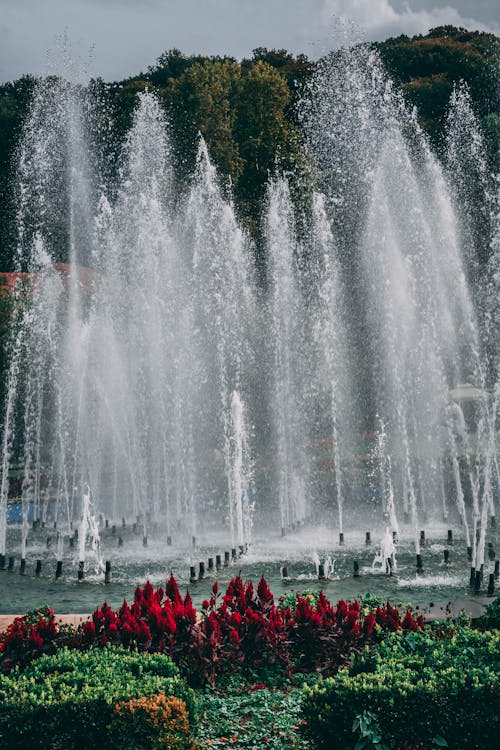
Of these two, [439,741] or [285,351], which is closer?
[439,741]

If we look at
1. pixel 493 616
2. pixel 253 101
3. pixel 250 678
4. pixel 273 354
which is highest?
pixel 253 101

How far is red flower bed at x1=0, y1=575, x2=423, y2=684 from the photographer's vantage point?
6316 mm

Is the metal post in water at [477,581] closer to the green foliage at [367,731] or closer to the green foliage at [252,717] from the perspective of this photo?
the green foliage at [252,717]

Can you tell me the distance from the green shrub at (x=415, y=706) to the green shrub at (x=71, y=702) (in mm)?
A: 1002

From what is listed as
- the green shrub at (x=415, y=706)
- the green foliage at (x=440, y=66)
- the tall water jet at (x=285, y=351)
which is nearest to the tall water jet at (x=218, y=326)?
the tall water jet at (x=285, y=351)

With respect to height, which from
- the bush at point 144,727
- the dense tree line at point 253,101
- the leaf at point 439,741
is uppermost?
the dense tree line at point 253,101

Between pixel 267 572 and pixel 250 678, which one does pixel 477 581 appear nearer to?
pixel 267 572

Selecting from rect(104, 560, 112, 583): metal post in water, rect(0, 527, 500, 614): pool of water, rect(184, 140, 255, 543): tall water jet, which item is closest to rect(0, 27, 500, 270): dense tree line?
rect(184, 140, 255, 543): tall water jet

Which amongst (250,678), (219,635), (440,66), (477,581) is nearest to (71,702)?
(219,635)

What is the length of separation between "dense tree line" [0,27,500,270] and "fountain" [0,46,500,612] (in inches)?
73.4

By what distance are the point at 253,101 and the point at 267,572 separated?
103 feet

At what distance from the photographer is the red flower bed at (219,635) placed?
632 centimetres

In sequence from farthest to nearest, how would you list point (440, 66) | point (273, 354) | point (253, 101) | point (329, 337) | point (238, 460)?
point (440, 66), point (253, 101), point (329, 337), point (273, 354), point (238, 460)

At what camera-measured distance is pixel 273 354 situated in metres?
29.9
